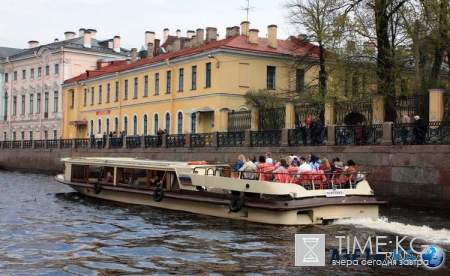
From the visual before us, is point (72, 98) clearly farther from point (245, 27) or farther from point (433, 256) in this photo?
point (433, 256)

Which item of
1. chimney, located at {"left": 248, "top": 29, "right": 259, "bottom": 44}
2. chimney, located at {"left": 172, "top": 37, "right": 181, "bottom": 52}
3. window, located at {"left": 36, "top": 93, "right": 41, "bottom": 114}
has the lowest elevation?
window, located at {"left": 36, "top": 93, "right": 41, "bottom": 114}

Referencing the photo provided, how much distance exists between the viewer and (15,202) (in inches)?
842

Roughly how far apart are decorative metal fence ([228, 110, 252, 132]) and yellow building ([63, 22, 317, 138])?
32cm

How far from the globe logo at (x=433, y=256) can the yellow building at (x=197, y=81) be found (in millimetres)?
20105

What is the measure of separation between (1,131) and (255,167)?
2045 inches

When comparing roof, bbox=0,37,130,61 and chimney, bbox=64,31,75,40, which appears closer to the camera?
roof, bbox=0,37,130,61

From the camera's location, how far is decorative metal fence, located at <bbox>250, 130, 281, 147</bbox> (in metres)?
25.5

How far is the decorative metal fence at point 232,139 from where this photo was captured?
27853 millimetres

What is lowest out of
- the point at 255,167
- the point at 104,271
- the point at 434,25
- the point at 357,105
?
the point at 104,271

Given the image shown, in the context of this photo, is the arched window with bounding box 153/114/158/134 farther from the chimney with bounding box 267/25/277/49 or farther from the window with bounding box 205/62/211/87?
the chimney with bounding box 267/25/277/49

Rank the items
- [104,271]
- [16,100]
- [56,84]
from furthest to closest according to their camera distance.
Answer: [16,100], [56,84], [104,271]

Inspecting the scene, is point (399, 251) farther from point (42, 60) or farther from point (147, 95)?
point (42, 60)

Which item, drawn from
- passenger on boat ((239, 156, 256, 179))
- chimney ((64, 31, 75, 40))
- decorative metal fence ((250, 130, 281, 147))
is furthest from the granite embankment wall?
chimney ((64, 31, 75, 40))

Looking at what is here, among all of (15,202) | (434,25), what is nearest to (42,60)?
(15,202)
